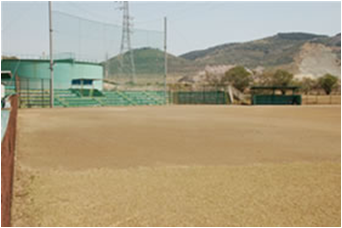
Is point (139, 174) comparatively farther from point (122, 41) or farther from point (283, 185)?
point (122, 41)

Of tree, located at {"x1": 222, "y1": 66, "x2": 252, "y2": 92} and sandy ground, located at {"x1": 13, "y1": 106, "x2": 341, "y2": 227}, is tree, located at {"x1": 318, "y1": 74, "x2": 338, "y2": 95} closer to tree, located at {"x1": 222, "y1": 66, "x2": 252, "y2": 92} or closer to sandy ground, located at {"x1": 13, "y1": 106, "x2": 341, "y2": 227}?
tree, located at {"x1": 222, "y1": 66, "x2": 252, "y2": 92}

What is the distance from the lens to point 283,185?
6488 millimetres

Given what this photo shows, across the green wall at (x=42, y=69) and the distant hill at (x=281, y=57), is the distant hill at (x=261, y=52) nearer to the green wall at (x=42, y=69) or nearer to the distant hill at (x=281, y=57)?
the distant hill at (x=281, y=57)

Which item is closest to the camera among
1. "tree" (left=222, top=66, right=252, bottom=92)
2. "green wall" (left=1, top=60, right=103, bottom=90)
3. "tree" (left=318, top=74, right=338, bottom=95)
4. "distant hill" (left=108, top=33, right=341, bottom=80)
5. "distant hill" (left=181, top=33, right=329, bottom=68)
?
"green wall" (left=1, top=60, right=103, bottom=90)

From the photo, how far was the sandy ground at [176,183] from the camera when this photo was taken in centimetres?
505

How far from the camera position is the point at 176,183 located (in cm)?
652

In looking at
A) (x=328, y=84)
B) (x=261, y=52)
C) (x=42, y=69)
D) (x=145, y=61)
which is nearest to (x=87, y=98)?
(x=42, y=69)

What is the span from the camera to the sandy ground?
16.6ft

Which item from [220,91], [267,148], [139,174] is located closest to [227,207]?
[139,174]

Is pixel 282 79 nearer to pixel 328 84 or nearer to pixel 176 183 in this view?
pixel 328 84

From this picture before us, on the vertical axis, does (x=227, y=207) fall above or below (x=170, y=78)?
below

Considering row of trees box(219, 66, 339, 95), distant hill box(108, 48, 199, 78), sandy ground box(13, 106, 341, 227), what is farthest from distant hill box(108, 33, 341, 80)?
sandy ground box(13, 106, 341, 227)

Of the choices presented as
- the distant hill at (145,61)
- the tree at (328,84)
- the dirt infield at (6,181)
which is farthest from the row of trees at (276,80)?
the dirt infield at (6,181)

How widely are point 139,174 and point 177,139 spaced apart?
487cm
